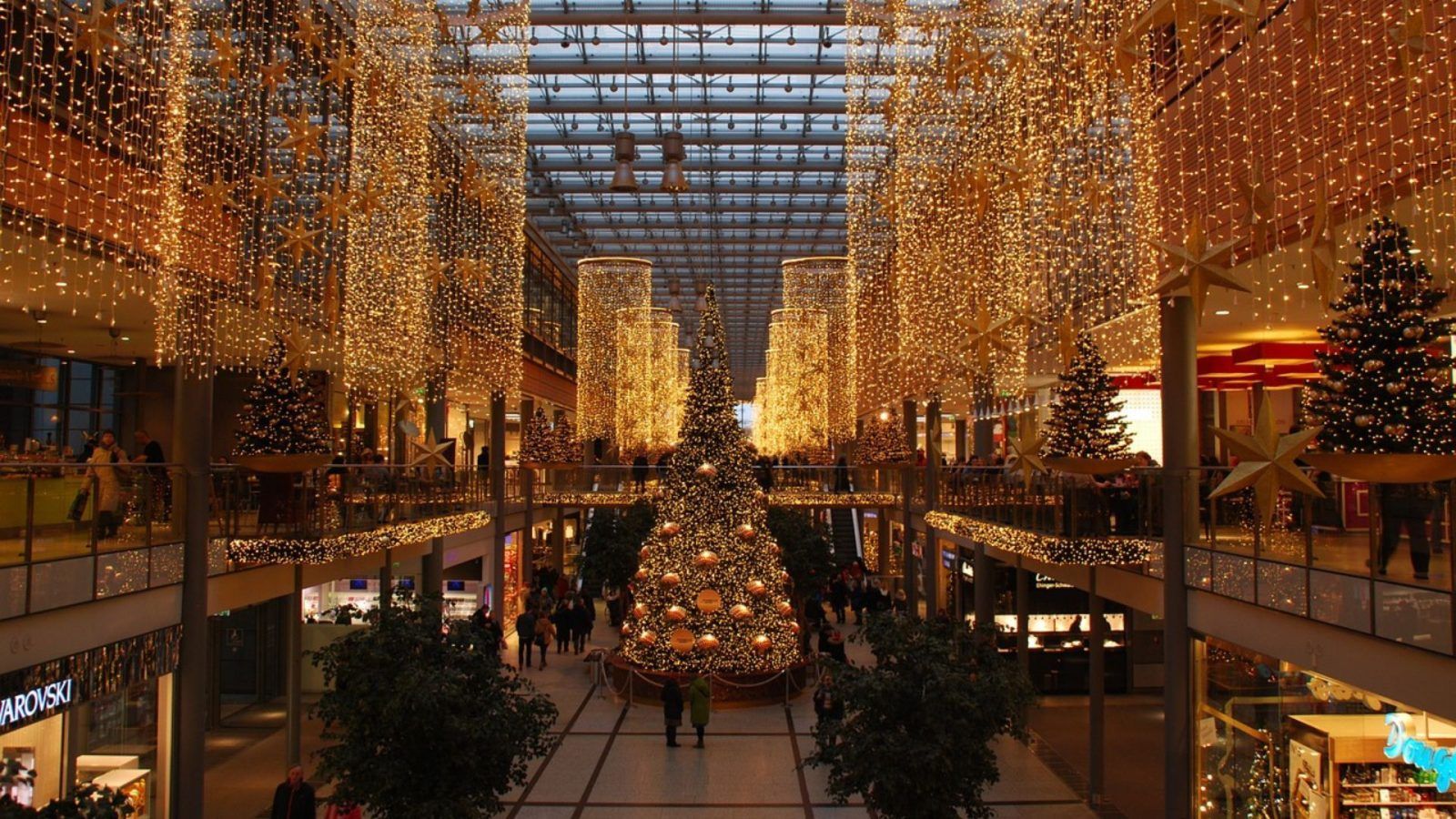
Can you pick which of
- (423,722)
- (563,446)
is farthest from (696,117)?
(423,722)

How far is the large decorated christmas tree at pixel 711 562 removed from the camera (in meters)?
17.6

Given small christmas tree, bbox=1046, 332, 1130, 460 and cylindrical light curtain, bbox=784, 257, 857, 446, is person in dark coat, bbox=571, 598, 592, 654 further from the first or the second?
small christmas tree, bbox=1046, 332, 1130, 460

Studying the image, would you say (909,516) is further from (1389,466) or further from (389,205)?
(1389,466)

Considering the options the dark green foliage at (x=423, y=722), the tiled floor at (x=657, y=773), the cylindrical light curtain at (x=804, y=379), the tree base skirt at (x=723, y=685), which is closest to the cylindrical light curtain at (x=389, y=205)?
the tiled floor at (x=657, y=773)

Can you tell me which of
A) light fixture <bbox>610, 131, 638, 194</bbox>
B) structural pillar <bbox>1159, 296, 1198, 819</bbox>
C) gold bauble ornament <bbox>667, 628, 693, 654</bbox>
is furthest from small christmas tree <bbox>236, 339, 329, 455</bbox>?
structural pillar <bbox>1159, 296, 1198, 819</bbox>

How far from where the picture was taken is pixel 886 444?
27.4 meters

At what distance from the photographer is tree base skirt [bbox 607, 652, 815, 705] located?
57.9 ft

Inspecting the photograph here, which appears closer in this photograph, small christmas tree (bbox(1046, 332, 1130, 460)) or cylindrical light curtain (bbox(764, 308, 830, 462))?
small christmas tree (bbox(1046, 332, 1130, 460))

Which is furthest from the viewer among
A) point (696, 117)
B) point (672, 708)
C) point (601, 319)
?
point (601, 319)

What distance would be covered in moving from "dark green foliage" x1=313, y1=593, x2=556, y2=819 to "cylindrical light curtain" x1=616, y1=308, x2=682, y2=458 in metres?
23.0

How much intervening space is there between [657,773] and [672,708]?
123cm

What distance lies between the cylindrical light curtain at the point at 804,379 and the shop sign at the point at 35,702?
25601 mm

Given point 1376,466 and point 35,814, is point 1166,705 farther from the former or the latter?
point 35,814

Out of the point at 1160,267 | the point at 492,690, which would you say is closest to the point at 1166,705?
the point at 1160,267
